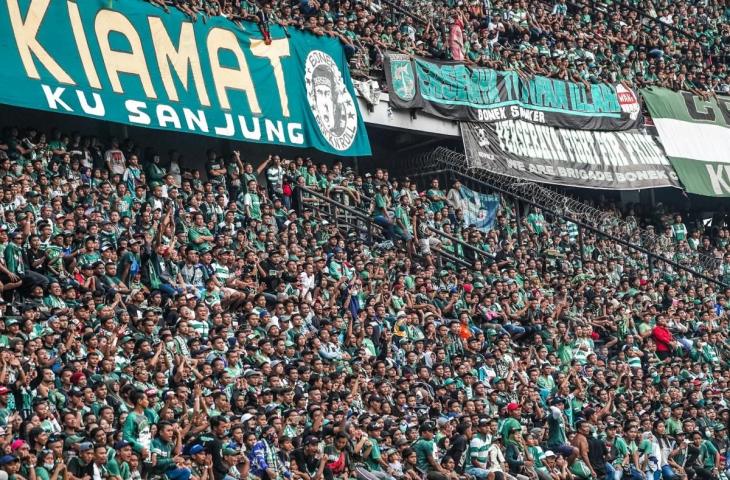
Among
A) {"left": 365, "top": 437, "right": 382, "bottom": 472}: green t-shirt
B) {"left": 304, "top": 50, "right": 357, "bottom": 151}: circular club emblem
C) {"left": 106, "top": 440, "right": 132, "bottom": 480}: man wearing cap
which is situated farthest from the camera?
{"left": 304, "top": 50, "right": 357, "bottom": 151}: circular club emblem

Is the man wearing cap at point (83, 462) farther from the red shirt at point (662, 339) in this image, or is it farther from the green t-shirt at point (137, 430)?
the red shirt at point (662, 339)

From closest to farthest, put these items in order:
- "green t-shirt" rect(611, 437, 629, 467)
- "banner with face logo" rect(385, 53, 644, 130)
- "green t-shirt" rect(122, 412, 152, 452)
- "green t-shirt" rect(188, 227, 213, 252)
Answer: "green t-shirt" rect(122, 412, 152, 452), "green t-shirt" rect(611, 437, 629, 467), "green t-shirt" rect(188, 227, 213, 252), "banner with face logo" rect(385, 53, 644, 130)

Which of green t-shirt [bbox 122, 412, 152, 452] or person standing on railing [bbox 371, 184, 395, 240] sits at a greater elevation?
person standing on railing [bbox 371, 184, 395, 240]

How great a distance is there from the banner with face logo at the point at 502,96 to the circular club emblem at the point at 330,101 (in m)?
1.41

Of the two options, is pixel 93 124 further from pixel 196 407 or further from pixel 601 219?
pixel 601 219

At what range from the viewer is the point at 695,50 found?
36.9 m

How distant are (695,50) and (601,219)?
755 centimetres

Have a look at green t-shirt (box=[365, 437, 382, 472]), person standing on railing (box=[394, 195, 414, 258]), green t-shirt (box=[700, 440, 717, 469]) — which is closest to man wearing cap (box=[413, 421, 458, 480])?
green t-shirt (box=[365, 437, 382, 472])

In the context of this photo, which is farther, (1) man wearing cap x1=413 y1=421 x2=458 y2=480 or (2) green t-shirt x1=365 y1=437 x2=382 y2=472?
(1) man wearing cap x1=413 y1=421 x2=458 y2=480

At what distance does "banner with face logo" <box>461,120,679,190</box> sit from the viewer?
29.5 metres

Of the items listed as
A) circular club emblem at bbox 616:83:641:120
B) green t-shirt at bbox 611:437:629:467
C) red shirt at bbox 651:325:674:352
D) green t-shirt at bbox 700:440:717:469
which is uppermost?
circular club emblem at bbox 616:83:641:120

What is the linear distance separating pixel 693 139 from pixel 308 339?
1670cm

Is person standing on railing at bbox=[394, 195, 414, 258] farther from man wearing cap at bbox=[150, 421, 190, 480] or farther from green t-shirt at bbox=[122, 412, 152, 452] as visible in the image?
green t-shirt at bbox=[122, 412, 152, 452]

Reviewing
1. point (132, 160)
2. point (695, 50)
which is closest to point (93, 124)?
point (132, 160)
